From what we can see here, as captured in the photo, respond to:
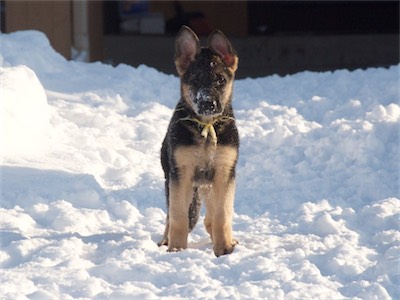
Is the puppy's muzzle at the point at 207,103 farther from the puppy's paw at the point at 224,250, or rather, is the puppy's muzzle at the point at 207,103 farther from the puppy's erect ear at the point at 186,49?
the puppy's paw at the point at 224,250

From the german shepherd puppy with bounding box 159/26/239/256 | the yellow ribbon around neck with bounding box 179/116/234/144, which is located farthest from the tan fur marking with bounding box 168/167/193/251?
the yellow ribbon around neck with bounding box 179/116/234/144

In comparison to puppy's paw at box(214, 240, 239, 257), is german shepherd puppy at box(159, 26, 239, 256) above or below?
above

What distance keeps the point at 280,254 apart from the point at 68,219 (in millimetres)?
1998

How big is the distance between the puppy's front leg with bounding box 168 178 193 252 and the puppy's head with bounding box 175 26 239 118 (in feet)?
1.81

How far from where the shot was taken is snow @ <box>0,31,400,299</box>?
7527mm

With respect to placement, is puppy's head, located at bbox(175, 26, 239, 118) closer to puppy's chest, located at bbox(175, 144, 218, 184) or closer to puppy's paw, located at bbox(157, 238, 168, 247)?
puppy's chest, located at bbox(175, 144, 218, 184)

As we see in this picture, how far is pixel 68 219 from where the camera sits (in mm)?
9289

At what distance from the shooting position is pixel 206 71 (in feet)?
27.3

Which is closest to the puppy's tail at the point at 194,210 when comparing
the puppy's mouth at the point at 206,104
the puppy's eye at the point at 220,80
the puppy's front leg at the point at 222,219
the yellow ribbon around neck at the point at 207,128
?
the puppy's front leg at the point at 222,219

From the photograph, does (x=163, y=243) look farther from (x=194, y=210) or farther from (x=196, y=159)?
(x=196, y=159)

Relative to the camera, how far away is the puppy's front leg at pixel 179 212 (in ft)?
27.2

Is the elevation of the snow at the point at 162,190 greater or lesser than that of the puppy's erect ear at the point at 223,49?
lesser

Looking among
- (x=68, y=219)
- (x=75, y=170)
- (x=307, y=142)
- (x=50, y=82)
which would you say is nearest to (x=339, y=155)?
(x=307, y=142)

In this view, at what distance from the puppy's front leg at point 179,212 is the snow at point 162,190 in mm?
156
